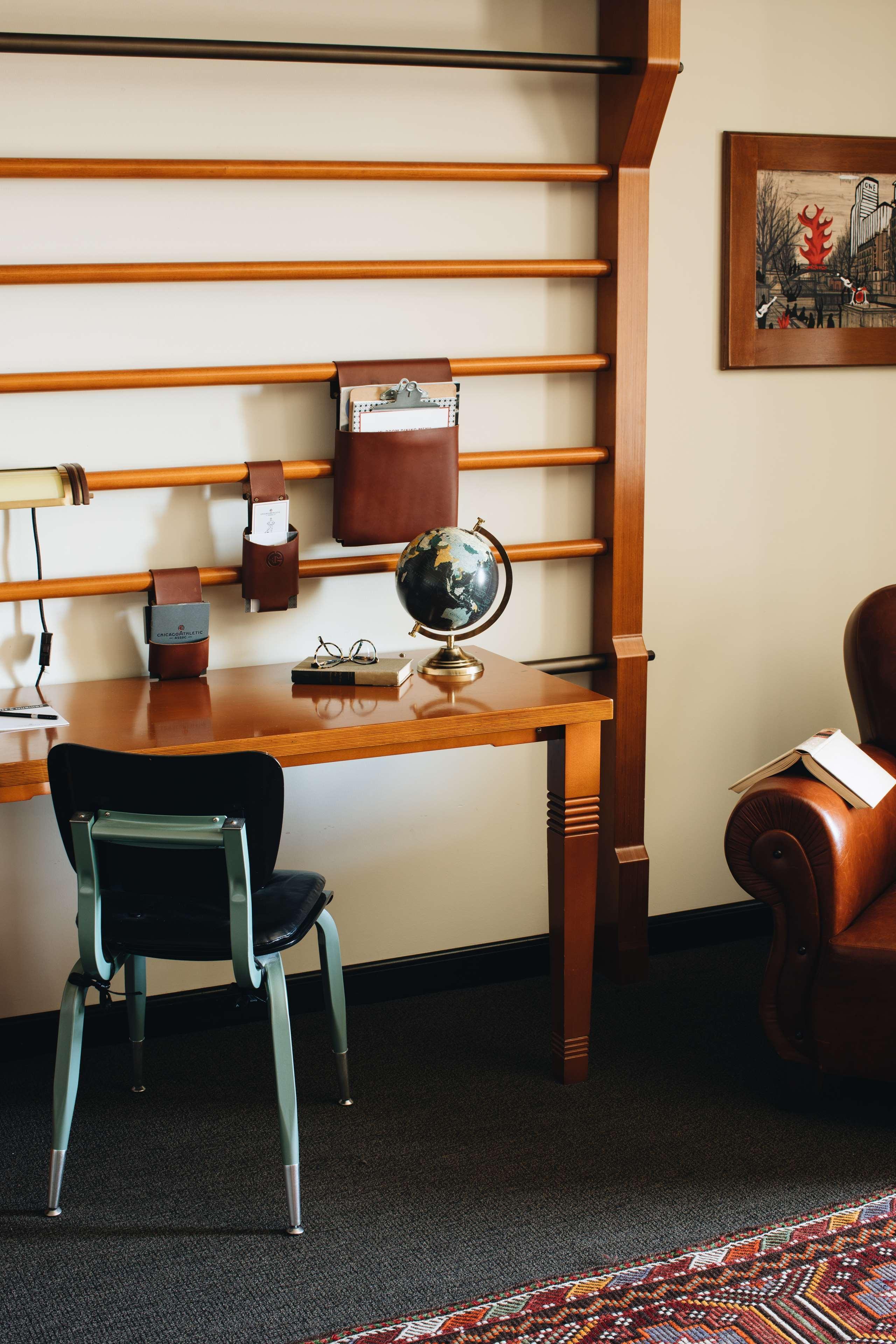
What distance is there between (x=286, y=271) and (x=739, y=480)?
4.09 ft

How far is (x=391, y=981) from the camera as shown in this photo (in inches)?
114

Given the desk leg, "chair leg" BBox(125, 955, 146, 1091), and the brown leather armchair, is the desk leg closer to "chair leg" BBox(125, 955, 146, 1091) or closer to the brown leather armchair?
the brown leather armchair

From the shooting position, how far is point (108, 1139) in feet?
7.52

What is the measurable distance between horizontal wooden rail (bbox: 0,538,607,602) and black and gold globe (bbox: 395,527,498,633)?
12cm

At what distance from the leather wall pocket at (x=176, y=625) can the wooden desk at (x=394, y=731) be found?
0.04 meters

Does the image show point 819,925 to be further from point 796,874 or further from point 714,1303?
point 714,1303

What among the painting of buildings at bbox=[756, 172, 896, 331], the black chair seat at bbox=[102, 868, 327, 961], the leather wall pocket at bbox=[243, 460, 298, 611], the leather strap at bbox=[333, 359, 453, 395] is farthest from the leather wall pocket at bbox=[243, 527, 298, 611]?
the painting of buildings at bbox=[756, 172, 896, 331]

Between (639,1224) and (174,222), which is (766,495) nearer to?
(174,222)

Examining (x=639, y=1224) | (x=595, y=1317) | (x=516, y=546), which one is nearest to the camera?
(x=595, y=1317)

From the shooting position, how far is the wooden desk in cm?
211

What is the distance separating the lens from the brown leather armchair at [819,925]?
87.4 inches

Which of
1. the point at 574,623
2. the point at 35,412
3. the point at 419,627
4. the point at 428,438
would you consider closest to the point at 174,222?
the point at 35,412

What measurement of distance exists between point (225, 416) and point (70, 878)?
1053mm

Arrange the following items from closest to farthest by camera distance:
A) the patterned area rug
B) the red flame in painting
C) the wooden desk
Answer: the patterned area rug → the wooden desk → the red flame in painting
